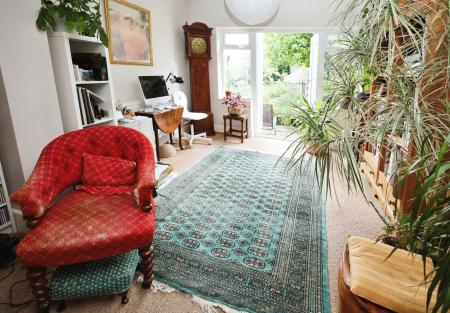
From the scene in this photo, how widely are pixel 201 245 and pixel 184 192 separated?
93 centimetres

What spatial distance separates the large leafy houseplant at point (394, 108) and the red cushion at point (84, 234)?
985 millimetres

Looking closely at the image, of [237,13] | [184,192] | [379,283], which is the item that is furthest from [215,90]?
[379,283]

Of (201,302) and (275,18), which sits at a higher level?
(275,18)

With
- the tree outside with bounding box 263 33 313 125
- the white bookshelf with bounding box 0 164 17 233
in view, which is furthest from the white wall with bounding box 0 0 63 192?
the tree outside with bounding box 263 33 313 125

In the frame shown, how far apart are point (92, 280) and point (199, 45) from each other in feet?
14.5

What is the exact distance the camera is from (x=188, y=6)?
4.95 meters

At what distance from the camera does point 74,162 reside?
6.13 feet

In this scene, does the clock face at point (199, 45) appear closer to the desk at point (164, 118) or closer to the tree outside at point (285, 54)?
the desk at point (164, 118)

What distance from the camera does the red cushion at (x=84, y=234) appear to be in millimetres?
1318

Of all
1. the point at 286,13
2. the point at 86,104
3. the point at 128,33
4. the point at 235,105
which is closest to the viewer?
the point at 86,104

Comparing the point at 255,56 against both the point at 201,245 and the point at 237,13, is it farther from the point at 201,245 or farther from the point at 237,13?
the point at 201,245

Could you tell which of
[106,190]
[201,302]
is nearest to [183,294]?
[201,302]

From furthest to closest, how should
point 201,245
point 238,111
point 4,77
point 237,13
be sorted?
point 238,111 < point 237,13 < point 201,245 < point 4,77

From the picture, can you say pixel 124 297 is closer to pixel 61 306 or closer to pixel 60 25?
pixel 61 306
